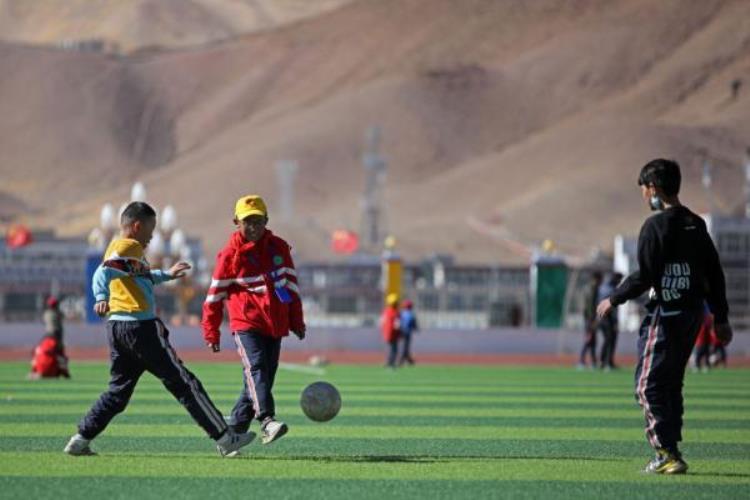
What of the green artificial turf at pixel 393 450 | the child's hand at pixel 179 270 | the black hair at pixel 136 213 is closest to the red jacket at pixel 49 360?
the green artificial turf at pixel 393 450

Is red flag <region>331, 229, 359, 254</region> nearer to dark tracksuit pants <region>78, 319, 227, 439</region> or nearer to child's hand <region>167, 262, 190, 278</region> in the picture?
dark tracksuit pants <region>78, 319, 227, 439</region>

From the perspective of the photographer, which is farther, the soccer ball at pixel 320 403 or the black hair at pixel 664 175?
the soccer ball at pixel 320 403

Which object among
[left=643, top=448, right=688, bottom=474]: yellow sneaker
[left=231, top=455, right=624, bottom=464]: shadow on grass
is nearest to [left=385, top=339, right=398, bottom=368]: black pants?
[left=231, top=455, right=624, bottom=464]: shadow on grass

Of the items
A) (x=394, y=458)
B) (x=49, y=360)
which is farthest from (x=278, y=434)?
(x=49, y=360)

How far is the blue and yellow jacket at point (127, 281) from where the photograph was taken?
12312mm

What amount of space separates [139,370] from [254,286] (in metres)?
1.12

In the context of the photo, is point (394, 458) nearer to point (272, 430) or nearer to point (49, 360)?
point (272, 430)

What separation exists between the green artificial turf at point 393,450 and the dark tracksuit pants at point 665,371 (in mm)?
343

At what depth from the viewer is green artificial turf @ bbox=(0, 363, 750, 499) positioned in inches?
426

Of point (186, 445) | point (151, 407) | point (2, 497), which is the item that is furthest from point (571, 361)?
point (2, 497)

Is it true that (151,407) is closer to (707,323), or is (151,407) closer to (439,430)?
(439,430)

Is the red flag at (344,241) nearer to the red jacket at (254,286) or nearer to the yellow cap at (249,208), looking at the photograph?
the red jacket at (254,286)

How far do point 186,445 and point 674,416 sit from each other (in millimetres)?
4231

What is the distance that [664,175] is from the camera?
11.5 metres
